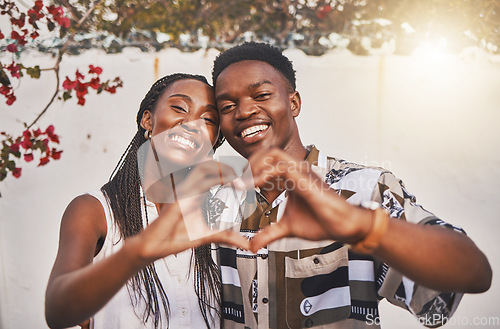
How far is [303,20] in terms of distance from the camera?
5.96 meters

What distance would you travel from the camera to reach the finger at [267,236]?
56.6 inches

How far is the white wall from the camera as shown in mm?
4086

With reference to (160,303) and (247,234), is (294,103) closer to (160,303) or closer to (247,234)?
(247,234)

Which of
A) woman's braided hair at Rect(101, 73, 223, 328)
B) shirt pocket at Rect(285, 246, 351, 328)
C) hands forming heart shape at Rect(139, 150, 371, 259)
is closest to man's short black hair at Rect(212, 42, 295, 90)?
woman's braided hair at Rect(101, 73, 223, 328)

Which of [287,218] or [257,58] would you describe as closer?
[287,218]

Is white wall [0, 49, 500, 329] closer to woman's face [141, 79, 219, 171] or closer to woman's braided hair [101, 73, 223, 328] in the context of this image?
woman's face [141, 79, 219, 171]

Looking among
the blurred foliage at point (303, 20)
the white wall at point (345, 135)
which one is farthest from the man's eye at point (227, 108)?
→ the blurred foliage at point (303, 20)

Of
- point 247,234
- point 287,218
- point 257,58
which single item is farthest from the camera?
point 257,58

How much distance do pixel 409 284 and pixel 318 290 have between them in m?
0.48

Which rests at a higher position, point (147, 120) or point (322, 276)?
point (147, 120)

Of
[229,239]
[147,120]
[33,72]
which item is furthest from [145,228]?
[33,72]

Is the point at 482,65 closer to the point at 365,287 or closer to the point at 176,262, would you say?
the point at 365,287

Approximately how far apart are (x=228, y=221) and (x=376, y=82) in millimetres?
2441

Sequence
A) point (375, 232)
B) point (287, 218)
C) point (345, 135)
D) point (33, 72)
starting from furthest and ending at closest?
point (345, 135)
point (33, 72)
point (287, 218)
point (375, 232)
